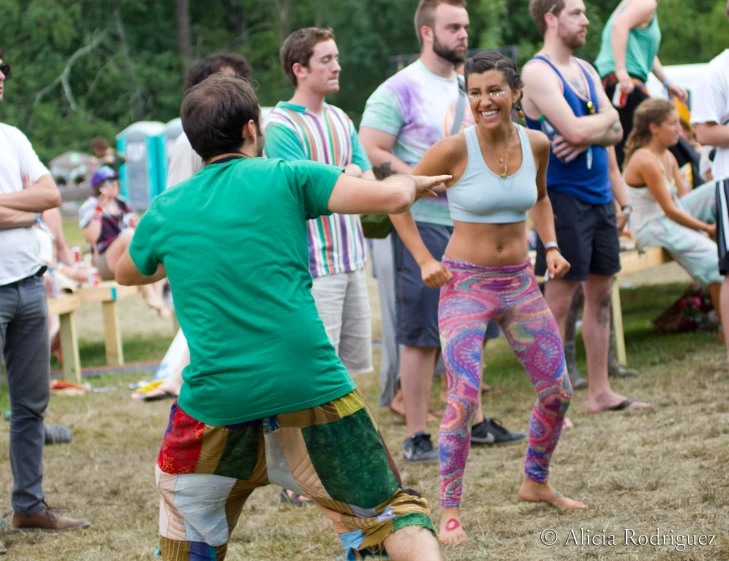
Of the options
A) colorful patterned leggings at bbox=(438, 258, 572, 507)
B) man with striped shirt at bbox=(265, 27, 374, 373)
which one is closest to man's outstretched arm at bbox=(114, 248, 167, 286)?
colorful patterned leggings at bbox=(438, 258, 572, 507)

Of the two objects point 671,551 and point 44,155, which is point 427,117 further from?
point 44,155

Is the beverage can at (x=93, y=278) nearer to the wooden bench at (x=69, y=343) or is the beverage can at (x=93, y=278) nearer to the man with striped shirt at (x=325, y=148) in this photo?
the wooden bench at (x=69, y=343)

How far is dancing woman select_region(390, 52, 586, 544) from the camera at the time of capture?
404 cm

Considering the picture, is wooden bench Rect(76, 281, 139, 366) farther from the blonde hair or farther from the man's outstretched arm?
the man's outstretched arm

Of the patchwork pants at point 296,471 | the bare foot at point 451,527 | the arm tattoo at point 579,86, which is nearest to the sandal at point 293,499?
the bare foot at point 451,527

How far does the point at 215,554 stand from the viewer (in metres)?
3.03

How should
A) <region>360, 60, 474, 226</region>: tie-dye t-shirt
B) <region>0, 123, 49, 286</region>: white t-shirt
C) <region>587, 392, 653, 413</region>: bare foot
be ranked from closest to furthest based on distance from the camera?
<region>0, 123, 49, 286</region>: white t-shirt → <region>360, 60, 474, 226</region>: tie-dye t-shirt → <region>587, 392, 653, 413</region>: bare foot

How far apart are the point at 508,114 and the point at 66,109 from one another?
3884 centimetres

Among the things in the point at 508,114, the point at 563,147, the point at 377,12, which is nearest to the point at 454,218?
the point at 508,114

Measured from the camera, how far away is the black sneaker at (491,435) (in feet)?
18.4

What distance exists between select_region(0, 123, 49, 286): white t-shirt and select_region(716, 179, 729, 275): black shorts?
3.54 m

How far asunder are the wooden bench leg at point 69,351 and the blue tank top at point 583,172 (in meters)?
4.62

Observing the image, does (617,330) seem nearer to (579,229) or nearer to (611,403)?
(611,403)

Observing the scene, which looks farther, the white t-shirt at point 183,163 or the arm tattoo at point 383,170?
the arm tattoo at point 383,170
